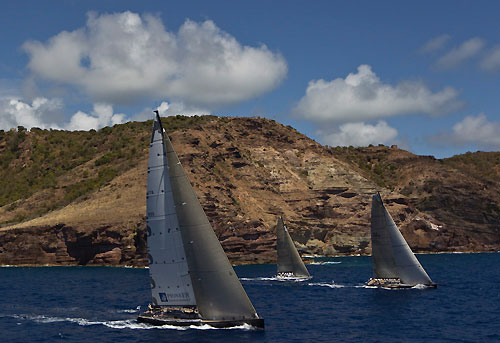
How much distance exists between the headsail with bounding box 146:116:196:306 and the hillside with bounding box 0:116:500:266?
230ft

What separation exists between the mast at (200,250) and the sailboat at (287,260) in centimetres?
4637

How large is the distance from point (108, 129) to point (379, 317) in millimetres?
147381

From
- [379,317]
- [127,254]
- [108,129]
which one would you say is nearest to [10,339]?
[379,317]

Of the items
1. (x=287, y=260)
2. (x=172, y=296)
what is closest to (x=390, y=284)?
(x=287, y=260)

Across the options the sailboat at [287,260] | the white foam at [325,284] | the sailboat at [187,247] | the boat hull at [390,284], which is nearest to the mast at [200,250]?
the sailboat at [187,247]

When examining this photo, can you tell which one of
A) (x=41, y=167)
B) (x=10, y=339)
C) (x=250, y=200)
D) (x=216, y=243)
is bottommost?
(x=10, y=339)

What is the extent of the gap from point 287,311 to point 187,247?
19885mm

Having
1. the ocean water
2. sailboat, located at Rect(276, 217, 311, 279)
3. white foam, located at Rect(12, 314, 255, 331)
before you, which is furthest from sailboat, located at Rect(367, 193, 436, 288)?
white foam, located at Rect(12, 314, 255, 331)

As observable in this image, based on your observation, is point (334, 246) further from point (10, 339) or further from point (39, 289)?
point (10, 339)

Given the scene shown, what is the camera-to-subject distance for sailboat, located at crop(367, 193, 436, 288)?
210 feet

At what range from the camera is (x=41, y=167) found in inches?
6491

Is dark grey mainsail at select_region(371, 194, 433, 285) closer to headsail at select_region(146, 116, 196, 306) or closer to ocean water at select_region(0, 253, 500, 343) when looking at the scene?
ocean water at select_region(0, 253, 500, 343)

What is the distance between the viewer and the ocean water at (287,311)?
40531 millimetres

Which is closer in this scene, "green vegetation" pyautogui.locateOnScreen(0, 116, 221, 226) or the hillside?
the hillside
